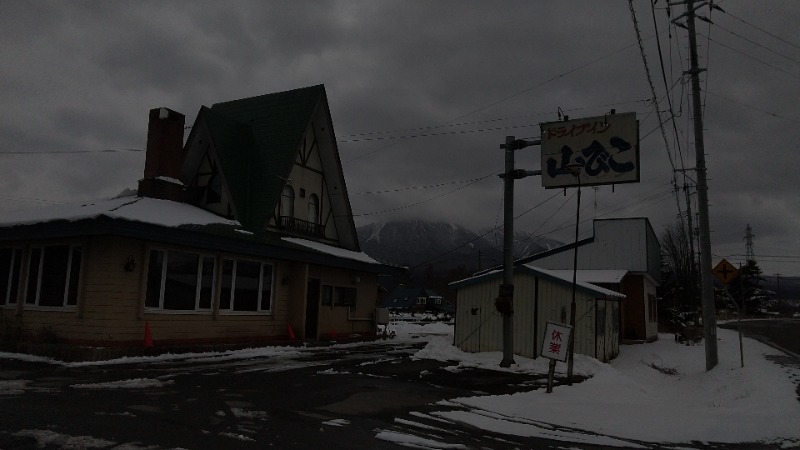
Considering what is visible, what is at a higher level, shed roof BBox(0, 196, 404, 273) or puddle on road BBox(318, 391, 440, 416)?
shed roof BBox(0, 196, 404, 273)

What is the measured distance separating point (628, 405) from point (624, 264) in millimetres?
19737

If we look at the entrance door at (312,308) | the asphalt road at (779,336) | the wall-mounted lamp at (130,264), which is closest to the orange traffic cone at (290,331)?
the entrance door at (312,308)

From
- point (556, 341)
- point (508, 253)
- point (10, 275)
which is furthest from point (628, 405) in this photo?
point (10, 275)

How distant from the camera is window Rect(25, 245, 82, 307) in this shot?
14945 millimetres

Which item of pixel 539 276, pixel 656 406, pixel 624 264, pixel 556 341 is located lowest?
pixel 656 406

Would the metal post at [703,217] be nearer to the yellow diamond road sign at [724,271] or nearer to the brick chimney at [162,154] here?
the yellow diamond road sign at [724,271]

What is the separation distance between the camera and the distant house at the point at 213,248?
1455cm

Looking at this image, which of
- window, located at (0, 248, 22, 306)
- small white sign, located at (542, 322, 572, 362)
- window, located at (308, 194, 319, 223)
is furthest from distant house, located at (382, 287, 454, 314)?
small white sign, located at (542, 322, 572, 362)

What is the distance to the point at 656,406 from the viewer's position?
34.5 ft

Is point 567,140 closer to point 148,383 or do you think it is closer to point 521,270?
point 521,270

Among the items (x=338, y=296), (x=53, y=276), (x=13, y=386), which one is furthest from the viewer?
(x=338, y=296)

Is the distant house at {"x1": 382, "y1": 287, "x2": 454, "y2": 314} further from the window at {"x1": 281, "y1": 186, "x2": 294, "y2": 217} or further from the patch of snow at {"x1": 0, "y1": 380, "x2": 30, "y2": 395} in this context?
the patch of snow at {"x1": 0, "y1": 380, "x2": 30, "y2": 395}

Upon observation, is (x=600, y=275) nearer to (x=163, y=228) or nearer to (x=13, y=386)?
(x=163, y=228)

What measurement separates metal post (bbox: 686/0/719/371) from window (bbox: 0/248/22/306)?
64.9ft
